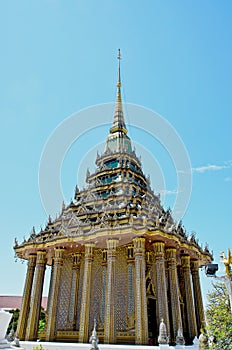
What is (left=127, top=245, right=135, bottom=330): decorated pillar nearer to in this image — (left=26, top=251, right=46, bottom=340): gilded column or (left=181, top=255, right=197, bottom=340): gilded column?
(left=181, top=255, right=197, bottom=340): gilded column

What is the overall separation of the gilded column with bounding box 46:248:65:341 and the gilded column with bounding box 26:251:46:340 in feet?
6.38

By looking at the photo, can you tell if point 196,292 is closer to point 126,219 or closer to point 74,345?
point 126,219

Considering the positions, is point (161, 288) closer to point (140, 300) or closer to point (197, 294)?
point (140, 300)

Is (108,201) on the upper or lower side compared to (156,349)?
upper

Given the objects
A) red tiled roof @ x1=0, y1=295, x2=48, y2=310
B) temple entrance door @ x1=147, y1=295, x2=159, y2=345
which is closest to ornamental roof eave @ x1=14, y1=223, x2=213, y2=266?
temple entrance door @ x1=147, y1=295, x2=159, y2=345

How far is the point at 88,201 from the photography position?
23922mm

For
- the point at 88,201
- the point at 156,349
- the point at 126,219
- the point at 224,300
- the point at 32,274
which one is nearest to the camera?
the point at 224,300

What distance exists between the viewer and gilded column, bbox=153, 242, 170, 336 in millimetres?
17031

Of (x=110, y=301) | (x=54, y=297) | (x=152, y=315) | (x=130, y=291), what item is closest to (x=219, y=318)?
(x=110, y=301)

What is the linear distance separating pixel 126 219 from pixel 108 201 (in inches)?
152

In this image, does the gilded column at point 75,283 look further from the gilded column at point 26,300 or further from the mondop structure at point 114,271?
the gilded column at point 26,300

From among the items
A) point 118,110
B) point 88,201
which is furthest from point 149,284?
point 118,110

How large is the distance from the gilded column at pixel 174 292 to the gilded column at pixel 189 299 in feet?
9.11

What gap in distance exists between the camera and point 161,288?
17.5 metres
